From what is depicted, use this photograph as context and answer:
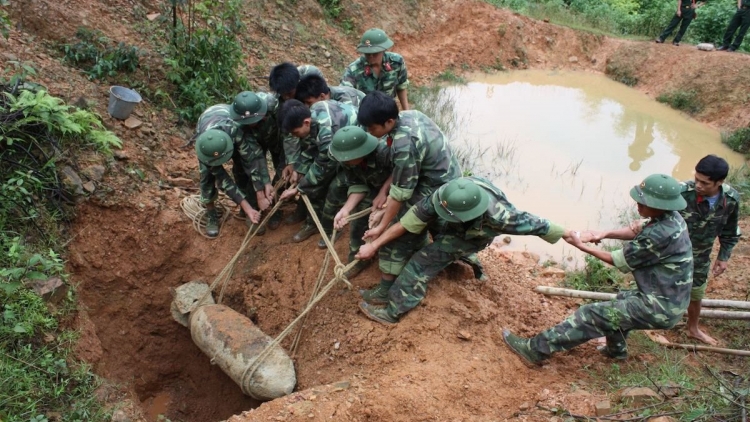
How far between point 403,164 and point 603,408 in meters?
1.92

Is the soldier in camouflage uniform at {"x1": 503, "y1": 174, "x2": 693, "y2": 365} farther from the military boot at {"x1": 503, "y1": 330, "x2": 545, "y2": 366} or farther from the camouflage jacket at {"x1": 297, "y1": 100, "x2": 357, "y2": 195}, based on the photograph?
the camouflage jacket at {"x1": 297, "y1": 100, "x2": 357, "y2": 195}

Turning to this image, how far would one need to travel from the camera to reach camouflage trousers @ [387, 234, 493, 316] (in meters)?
3.79

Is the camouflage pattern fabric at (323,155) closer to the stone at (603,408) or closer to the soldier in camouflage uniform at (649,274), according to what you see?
the soldier in camouflage uniform at (649,274)

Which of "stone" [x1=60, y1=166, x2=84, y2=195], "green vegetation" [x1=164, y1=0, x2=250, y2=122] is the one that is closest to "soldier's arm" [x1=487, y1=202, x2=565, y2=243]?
"stone" [x1=60, y1=166, x2=84, y2=195]

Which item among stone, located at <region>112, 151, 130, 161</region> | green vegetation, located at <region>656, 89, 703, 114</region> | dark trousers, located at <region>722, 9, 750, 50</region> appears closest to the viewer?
stone, located at <region>112, 151, 130, 161</region>

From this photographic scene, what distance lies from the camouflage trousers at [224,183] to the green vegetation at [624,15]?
10603 millimetres

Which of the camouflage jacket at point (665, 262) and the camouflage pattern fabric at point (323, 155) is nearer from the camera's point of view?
the camouflage jacket at point (665, 262)

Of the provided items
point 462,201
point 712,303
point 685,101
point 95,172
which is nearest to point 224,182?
point 95,172

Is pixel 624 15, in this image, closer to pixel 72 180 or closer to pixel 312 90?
pixel 312 90

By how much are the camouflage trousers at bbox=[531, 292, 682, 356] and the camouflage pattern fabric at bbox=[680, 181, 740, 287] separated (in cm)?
97

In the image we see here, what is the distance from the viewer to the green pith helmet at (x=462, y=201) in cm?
331

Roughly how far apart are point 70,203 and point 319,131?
7.16ft

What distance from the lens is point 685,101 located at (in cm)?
1080

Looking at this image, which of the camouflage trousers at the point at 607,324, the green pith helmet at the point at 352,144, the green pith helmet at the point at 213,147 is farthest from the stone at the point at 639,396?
the green pith helmet at the point at 213,147
